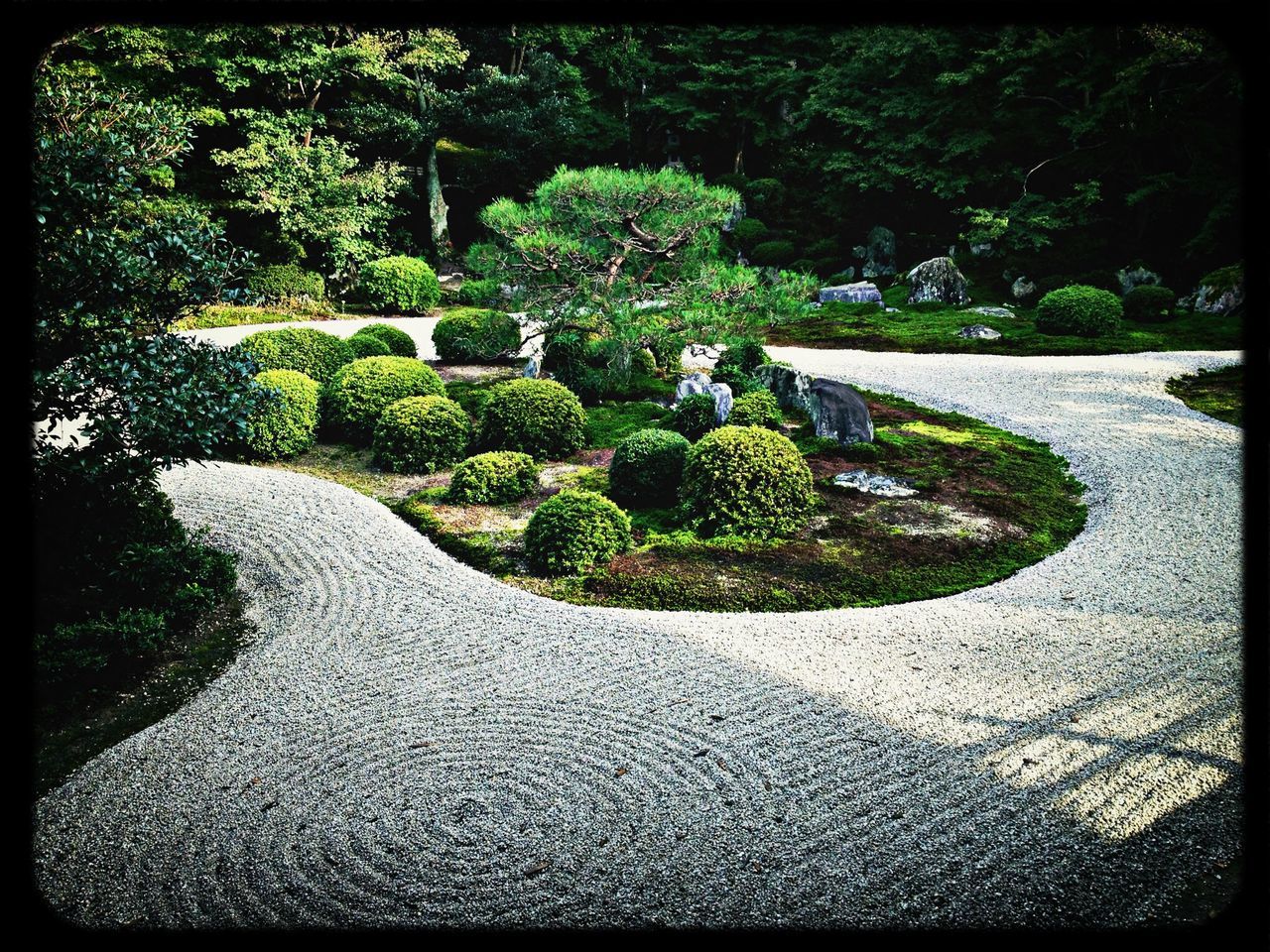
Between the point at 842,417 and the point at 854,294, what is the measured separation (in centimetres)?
1456

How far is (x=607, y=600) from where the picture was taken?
6910 mm

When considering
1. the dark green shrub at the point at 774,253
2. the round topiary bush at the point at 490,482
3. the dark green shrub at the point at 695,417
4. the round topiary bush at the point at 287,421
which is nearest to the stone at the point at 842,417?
the dark green shrub at the point at 695,417

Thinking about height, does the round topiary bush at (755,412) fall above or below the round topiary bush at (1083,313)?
below

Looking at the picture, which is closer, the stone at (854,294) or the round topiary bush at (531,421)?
the round topiary bush at (531,421)

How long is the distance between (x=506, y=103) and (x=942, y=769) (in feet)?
→ 90.2

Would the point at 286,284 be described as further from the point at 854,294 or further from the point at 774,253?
the point at 854,294

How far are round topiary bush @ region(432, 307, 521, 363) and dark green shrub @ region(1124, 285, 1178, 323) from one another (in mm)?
15153

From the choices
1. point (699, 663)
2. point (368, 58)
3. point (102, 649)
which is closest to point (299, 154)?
point (368, 58)

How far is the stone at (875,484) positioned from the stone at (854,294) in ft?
51.3

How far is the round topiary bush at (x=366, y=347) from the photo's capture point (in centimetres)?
1380

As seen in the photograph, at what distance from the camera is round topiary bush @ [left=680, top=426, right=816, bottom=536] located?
26.9ft

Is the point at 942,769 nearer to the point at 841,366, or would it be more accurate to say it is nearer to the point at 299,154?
the point at 841,366

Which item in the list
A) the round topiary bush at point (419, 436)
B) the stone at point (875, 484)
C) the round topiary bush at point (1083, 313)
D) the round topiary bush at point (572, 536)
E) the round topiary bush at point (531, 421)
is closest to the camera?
the round topiary bush at point (572, 536)

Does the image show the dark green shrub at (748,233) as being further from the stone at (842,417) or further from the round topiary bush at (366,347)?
the stone at (842,417)
